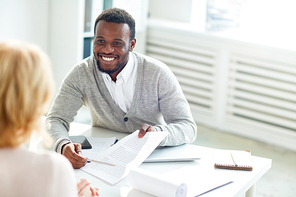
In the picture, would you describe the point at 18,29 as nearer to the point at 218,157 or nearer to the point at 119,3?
the point at 119,3

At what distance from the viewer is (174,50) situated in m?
3.43

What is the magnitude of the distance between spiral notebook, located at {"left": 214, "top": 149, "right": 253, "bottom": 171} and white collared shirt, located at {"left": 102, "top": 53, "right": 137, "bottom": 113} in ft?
1.60

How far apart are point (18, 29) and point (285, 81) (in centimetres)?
200

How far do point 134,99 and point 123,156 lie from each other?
1.32 ft

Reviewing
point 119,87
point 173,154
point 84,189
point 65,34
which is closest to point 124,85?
point 119,87

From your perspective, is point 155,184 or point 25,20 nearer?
point 155,184

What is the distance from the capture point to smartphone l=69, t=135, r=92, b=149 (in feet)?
4.73

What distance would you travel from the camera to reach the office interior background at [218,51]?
2900 mm

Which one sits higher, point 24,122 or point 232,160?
point 24,122

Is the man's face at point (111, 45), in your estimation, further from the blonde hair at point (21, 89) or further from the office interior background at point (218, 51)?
the office interior background at point (218, 51)

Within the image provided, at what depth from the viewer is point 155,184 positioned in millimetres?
1114

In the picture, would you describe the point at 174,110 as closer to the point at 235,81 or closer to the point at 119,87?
the point at 119,87

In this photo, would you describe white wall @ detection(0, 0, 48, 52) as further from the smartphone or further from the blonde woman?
the blonde woman

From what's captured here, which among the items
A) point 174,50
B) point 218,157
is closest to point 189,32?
point 174,50
